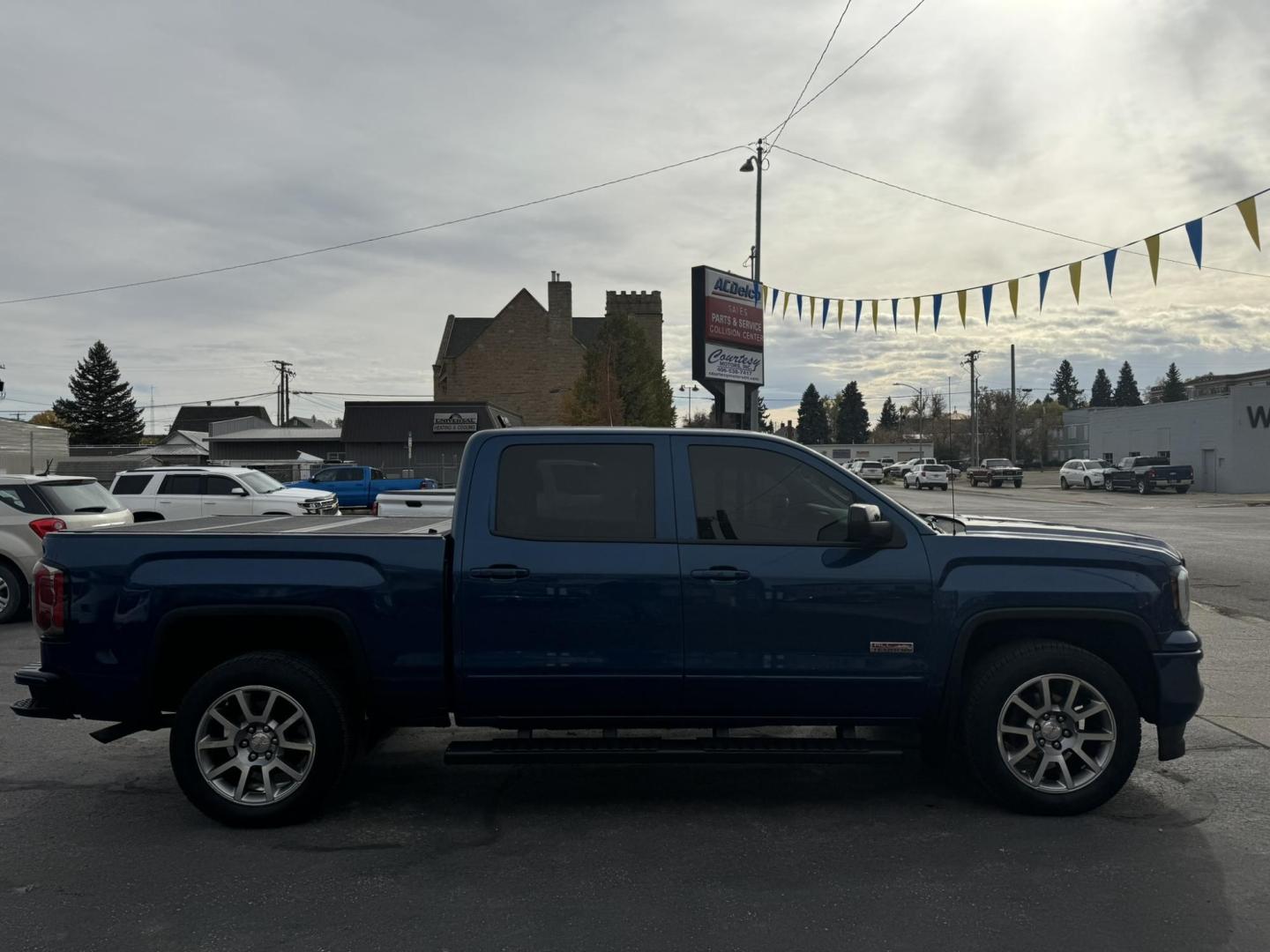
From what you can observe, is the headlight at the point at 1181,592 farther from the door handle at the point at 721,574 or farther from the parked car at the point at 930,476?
the parked car at the point at 930,476

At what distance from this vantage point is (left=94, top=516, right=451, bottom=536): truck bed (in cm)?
459

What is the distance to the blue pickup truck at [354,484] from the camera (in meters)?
30.4

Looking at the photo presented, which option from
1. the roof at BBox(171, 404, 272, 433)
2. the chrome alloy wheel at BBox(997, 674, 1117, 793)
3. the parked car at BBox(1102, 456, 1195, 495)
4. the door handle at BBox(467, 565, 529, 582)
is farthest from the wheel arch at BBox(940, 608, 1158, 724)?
the roof at BBox(171, 404, 272, 433)

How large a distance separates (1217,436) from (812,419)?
3717 inches

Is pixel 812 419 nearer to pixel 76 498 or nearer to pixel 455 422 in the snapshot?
pixel 455 422

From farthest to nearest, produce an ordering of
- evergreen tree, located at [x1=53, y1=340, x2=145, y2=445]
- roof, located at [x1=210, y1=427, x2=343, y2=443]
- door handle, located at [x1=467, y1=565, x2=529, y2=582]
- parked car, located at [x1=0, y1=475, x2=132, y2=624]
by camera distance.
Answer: evergreen tree, located at [x1=53, y1=340, x2=145, y2=445] < roof, located at [x1=210, y1=427, x2=343, y2=443] < parked car, located at [x1=0, y1=475, x2=132, y2=624] < door handle, located at [x1=467, y1=565, x2=529, y2=582]

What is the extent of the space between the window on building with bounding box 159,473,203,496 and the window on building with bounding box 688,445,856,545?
16.3 meters

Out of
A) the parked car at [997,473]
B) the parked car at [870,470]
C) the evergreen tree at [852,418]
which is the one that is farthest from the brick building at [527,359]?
the evergreen tree at [852,418]

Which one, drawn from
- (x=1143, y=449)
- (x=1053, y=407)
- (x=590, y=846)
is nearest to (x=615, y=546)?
(x=590, y=846)

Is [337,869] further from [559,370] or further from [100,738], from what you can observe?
[559,370]

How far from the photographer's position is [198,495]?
18344 millimetres

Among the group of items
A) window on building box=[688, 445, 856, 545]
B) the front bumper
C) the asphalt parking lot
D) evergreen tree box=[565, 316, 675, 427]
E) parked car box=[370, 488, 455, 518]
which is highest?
evergreen tree box=[565, 316, 675, 427]

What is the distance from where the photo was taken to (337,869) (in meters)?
4.00

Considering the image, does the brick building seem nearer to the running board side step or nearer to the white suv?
the white suv
